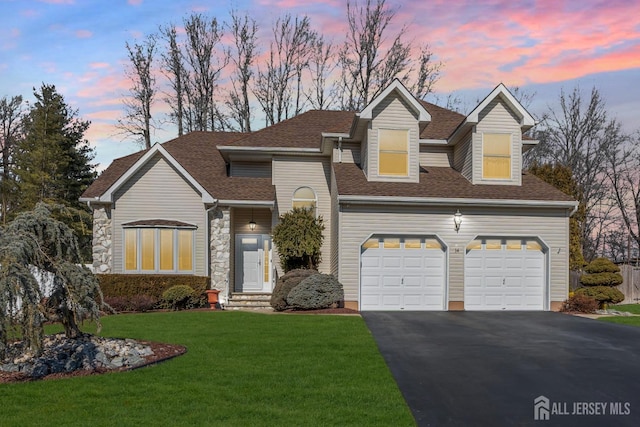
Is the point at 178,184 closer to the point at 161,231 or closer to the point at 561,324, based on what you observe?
the point at 161,231

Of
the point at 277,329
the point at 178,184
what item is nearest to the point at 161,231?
the point at 178,184

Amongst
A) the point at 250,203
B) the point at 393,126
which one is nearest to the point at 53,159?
the point at 250,203

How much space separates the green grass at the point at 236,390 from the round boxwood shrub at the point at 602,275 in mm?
12349

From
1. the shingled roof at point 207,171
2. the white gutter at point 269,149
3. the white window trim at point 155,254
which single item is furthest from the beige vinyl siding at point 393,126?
the white window trim at point 155,254

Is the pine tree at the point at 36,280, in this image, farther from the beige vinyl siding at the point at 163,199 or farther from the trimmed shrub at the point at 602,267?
the trimmed shrub at the point at 602,267

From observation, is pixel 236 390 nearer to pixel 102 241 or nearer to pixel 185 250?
pixel 185 250

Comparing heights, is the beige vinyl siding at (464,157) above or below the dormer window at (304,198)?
above

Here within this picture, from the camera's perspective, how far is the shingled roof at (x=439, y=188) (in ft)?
63.4

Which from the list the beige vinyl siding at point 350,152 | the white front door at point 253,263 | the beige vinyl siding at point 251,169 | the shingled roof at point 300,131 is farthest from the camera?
the beige vinyl siding at point 251,169

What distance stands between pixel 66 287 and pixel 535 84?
146 feet

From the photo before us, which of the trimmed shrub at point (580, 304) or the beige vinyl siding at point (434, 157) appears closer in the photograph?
the trimmed shrub at point (580, 304)

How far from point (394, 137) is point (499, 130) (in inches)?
156

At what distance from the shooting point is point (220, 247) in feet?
69.3

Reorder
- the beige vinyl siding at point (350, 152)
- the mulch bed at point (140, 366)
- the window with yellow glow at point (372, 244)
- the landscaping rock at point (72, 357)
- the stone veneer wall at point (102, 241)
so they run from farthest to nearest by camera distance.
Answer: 1. the beige vinyl siding at point (350, 152)
2. the stone veneer wall at point (102, 241)
3. the window with yellow glow at point (372, 244)
4. the landscaping rock at point (72, 357)
5. the mulch bed at point (140, 366)
